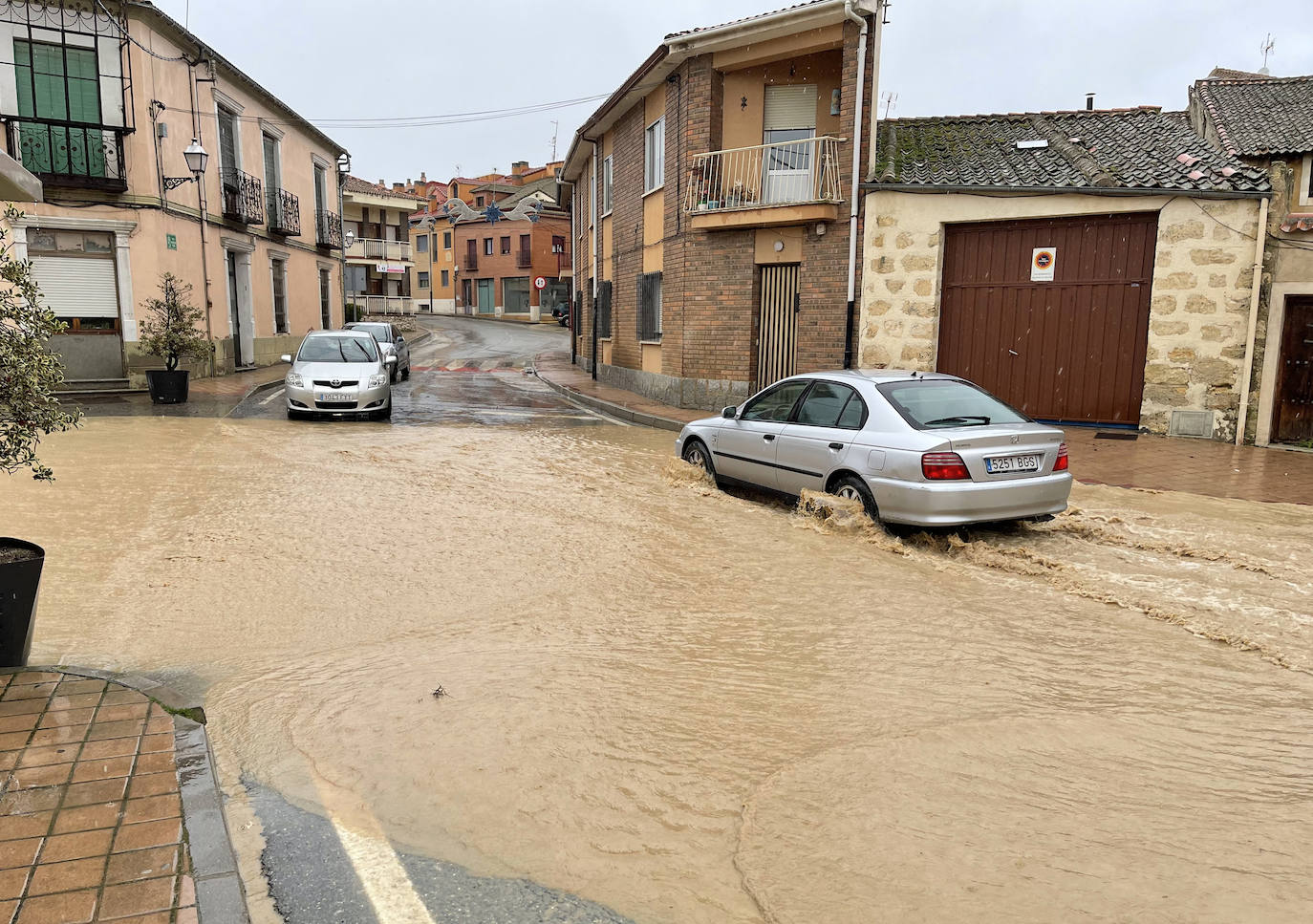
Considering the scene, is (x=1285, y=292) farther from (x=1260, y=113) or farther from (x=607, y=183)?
(x=607, y=183)

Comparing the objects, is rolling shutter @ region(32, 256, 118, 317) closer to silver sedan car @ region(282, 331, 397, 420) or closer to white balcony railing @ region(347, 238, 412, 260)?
silver sedan car @ region(282, 331, 397, 420)

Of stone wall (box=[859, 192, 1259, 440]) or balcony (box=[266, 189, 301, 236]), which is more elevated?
balcony (box=[266, 189, 301, 236])

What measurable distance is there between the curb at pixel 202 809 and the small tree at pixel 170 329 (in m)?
14.8

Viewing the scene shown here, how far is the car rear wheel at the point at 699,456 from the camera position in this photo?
9.48m

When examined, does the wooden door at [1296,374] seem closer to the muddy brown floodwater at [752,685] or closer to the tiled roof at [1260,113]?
the tiled roof at [1260,113]

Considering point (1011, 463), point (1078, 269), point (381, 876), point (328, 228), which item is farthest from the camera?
point (328, 228)

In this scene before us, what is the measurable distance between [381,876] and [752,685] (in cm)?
210

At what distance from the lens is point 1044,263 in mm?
14234

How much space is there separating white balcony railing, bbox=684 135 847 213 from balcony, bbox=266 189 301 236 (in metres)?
14.1

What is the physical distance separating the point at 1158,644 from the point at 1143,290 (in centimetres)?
1001

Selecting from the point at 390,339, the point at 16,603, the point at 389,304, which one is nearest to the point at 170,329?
the point at 390,339

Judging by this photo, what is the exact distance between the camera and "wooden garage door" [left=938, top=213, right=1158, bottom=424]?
13.7m

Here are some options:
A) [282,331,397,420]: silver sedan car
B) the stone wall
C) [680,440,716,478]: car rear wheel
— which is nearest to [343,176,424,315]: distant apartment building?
[282,331,397,420]: silver sedan car

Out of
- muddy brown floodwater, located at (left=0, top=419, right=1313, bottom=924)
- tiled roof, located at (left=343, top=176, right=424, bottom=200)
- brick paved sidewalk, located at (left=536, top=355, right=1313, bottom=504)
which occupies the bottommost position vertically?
muddy brown floodwater, located at (left=0, top=419, right=1313, bottom=924)
